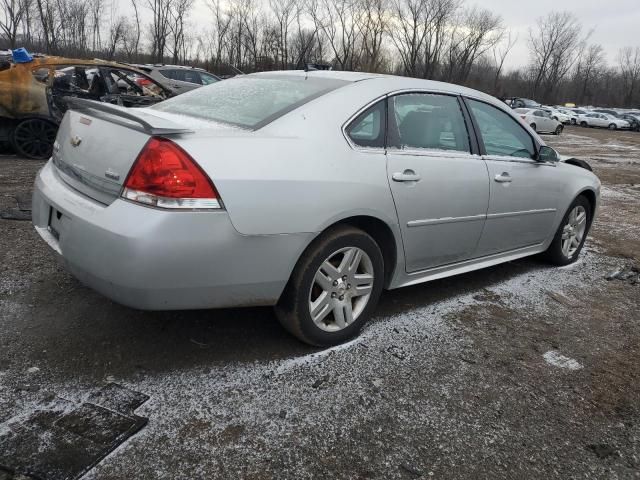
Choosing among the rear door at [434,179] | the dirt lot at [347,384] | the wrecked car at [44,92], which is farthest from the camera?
the wrecked car at [44,92]

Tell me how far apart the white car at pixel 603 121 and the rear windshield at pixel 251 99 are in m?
44.4

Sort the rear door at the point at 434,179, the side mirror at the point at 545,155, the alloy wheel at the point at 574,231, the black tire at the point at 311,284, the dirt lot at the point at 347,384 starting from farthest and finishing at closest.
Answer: the alloy wheel at the point at 574,231
the side mirror at the point at 545,155
the rear door at the point at 434,179
the black tire at the point at 311,284
the dirt lot at the point at 347,384

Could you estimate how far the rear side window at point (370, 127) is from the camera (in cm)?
288

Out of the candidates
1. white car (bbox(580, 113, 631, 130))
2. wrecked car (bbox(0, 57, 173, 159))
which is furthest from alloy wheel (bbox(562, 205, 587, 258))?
white car (bbox(580, 113, 631, 130))

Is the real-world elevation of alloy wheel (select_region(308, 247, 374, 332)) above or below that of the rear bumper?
below

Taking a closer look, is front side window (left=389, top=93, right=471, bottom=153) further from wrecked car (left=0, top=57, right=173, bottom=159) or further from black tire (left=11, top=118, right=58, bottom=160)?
black tire (left=11, top=118, right=58, bottom=160)

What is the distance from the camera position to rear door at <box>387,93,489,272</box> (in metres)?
3.06

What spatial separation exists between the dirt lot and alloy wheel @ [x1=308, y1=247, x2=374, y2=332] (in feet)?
0.61

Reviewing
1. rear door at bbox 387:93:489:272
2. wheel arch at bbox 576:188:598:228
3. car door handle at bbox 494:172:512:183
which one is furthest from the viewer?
wheel arch at bbox 576:188:598:228

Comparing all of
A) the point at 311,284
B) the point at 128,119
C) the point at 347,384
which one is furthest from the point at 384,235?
the point at 128,119

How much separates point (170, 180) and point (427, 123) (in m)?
1.79

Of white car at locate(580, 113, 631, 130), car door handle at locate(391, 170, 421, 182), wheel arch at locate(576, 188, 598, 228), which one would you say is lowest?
wheel arch at locate(576, 188, 598, 228)

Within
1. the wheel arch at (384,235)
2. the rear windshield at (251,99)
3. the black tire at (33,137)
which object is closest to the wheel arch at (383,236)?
the wheel arch at (384,235)

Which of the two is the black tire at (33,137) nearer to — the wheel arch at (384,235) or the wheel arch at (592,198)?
the wheel arch at (384,235)
